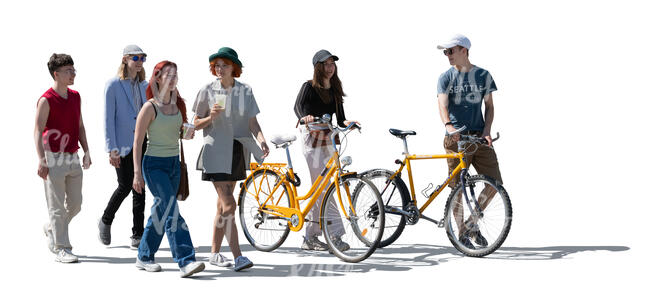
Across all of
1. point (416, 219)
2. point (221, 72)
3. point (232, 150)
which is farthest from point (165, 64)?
point (416, 219)

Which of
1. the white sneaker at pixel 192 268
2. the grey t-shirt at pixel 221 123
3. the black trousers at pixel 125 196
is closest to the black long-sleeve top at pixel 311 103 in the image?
the grey t-shirt at pixel 221 123

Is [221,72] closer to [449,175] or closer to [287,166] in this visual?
[287,166]

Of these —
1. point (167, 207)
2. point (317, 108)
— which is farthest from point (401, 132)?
point (167, 207)

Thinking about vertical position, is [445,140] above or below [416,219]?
above

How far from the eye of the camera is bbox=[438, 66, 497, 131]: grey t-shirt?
27.7 feet

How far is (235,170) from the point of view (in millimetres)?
7539

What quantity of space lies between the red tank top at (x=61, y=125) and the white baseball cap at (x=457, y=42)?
13.7 feet

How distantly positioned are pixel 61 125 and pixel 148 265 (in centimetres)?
187

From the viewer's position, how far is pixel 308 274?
7.27m

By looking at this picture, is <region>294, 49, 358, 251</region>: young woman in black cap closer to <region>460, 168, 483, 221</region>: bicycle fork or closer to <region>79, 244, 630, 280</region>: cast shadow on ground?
<region>79, 244, 630, 280</region>: cast shadow on ground

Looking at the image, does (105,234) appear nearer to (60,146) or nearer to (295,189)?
(60,146)

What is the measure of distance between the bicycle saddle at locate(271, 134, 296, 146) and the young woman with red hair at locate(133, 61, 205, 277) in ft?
3.85

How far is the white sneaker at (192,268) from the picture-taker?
7043mm

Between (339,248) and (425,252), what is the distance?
114 centimetres
